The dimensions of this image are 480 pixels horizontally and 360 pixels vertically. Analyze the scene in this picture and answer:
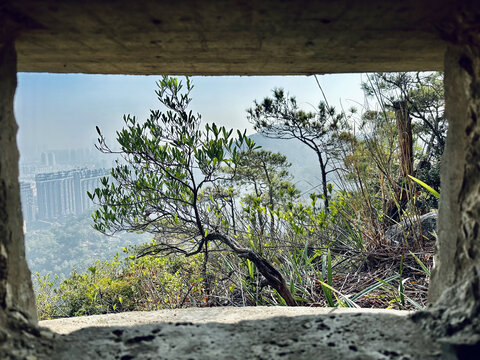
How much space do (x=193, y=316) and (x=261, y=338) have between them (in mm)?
338

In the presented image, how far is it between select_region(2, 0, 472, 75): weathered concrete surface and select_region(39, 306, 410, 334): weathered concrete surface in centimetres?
92

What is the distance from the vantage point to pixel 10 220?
103 centimetres

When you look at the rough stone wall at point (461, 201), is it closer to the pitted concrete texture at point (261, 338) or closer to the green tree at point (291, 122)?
the pitted concrete texture at point (261, 338)

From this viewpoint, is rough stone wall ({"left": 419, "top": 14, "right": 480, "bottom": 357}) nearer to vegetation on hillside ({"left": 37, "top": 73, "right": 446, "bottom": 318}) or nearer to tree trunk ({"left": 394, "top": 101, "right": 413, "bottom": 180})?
vegetation on hillside ({"left": 37, "top": 73, "right": 446, "bottom": 318})

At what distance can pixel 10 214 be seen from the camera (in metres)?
1.03

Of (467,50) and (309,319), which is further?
(309,319)

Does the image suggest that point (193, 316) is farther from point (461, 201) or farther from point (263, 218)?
point (263, 218)

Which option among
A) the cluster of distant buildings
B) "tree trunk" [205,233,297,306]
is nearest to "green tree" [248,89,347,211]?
"tree trunk" [205,233,297,306]

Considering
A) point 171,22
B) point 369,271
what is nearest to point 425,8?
point 171,22

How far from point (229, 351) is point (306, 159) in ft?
119

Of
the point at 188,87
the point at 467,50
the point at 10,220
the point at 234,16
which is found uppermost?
the point at 188,87

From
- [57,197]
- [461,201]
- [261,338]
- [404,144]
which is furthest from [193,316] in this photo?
[57,197]

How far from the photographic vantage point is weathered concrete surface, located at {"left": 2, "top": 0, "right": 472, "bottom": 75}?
918 millimetres

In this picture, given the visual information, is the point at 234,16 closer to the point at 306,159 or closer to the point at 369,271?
the point at 369,271
